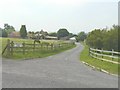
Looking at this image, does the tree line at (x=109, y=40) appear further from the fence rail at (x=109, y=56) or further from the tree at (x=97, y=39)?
the fence rail at (x=109, y=56)

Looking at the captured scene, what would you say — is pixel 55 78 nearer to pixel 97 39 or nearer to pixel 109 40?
pixel 109 40

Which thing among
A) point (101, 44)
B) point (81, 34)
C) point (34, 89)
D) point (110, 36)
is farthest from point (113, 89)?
point (81, 34)

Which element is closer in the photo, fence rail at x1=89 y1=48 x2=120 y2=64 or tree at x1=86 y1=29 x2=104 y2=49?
fence rail at x1=89 y1=48 x2=120 y2=64

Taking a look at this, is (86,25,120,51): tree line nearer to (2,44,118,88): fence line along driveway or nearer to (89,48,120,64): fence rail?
(89,48,120,64): fence rail

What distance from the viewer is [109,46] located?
5391cm

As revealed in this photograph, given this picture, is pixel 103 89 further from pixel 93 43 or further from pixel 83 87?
pixel 93 43

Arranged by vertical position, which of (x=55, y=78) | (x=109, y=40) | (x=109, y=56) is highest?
(x=109, y=40)

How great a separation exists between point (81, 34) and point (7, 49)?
6798 inches

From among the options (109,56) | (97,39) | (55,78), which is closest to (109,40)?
(97,39)

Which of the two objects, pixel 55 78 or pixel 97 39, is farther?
pixel 97 39

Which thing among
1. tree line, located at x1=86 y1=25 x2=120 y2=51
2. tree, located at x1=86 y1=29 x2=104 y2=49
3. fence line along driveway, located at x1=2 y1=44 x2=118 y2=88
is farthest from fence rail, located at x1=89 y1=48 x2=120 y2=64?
tree, located at x1=86 y1=29 x2=104 y2=49

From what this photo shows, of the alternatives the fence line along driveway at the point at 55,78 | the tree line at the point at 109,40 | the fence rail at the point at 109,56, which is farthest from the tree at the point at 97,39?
the fence line along driveway at the point at 55,78

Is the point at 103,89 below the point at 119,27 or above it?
below

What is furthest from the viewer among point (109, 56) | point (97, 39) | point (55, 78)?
point (97, 39)
